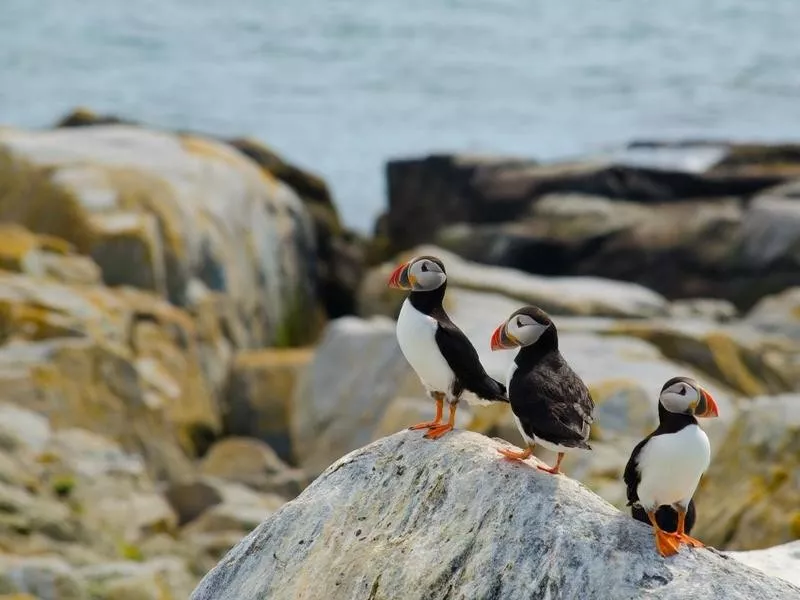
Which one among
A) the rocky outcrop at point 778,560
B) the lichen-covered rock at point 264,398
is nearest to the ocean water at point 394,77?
the lichen-covered rock at point 264,398

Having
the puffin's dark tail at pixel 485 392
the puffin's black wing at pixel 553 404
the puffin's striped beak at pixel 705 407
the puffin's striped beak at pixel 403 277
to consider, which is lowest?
the puffin's dark tail at pixel 485 392

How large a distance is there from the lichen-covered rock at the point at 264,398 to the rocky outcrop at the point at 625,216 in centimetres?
1071

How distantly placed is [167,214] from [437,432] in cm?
1672

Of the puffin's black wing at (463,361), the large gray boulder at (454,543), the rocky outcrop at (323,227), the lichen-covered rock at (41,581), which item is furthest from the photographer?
the rocky outcrop at (323,227)

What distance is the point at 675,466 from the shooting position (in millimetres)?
6500

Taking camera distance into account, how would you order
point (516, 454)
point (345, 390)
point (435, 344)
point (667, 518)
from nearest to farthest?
point (516, 454)
point (667, 518)
point (435, 344)
point (345, 390)

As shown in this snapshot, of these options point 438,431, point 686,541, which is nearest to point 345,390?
point 438,431

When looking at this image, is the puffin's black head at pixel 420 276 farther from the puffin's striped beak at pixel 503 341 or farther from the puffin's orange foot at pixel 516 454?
the puffin's orange foot at pixel 516 454

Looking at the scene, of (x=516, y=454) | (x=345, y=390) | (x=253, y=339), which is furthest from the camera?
(x=253, y=339)

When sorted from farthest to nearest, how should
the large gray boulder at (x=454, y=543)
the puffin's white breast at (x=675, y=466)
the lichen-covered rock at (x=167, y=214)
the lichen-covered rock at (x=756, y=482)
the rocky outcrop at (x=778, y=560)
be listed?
the lichen-covered rock at (x=167, y=214) → the lichen-covered rock at (x=756, y=482) → the rocky outcrop at (x=778, y=560) → the puffin's white breast at (x=675, y=466) → the large gray boulder at (x=454, y=543)

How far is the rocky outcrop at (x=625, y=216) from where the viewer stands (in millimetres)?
31000

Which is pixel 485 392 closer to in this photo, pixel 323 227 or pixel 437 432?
pixel 437 432

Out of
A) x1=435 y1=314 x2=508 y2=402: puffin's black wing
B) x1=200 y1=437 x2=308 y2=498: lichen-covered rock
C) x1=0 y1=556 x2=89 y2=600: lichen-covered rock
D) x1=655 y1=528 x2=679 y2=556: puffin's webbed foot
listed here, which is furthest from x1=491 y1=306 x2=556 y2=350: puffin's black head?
x1=200 y1=437 x2=308 y2=498: lichen-covered rock

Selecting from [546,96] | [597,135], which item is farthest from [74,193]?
[546,96]
